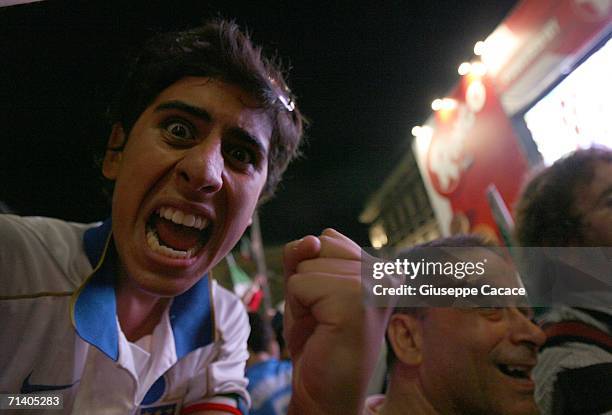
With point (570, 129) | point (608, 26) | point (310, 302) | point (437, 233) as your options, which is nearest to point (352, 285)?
point (310, 302)

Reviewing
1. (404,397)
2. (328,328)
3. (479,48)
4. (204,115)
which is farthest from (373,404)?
(479,48)

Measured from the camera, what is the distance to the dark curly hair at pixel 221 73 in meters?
0.66

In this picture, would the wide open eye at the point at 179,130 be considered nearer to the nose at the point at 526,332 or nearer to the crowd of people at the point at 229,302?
the crowd of people at the point at 229,302

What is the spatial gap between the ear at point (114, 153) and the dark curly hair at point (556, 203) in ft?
2.32

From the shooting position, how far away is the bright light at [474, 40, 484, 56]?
70cm

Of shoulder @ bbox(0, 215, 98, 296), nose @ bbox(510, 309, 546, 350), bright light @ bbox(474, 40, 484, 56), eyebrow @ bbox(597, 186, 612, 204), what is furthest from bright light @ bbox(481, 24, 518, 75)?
shoulder @ bbox(0, 215, 98, 296)

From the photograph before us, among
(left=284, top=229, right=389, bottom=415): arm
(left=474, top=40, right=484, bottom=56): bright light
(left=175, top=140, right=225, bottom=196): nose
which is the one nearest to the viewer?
(left=284, top=229, right=389, bottom=415): arm

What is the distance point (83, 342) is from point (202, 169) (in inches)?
14.0

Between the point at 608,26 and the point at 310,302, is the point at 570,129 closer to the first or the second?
the point at 608,26

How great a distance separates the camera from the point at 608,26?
1.94 ft

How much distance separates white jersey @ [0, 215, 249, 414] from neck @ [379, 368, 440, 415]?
30 cm

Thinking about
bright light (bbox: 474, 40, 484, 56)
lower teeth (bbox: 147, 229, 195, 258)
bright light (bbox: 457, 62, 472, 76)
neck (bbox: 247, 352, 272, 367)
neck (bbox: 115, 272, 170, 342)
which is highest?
bright light (bbox: 474, 40, 484, 56)

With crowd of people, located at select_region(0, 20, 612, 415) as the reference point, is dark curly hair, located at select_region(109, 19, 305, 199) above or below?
above

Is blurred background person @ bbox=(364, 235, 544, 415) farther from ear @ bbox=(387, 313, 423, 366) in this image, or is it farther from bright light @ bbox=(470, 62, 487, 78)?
bright light @ bbox=(470, 62, 487, 78)
